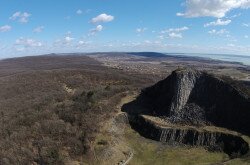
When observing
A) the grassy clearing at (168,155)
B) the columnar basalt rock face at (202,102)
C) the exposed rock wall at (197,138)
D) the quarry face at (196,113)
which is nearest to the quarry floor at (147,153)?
the grassy clearing at (168,155)

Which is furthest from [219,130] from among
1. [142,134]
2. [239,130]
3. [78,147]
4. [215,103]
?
[78,147]

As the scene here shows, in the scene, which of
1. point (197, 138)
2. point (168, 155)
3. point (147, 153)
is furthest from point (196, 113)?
point (147, 153)

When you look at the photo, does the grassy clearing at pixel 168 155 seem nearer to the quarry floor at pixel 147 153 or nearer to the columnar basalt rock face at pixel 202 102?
the quarry floor at pixel 147 153

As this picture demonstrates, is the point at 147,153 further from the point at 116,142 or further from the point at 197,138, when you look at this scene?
the point at 197,138

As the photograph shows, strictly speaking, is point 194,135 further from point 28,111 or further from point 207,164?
point 28,111

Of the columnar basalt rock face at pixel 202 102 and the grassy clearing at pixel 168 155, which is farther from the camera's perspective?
the columnar basalt rock face at pixel 202 102

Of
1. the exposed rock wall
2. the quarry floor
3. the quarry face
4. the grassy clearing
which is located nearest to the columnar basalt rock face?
the quarry face
